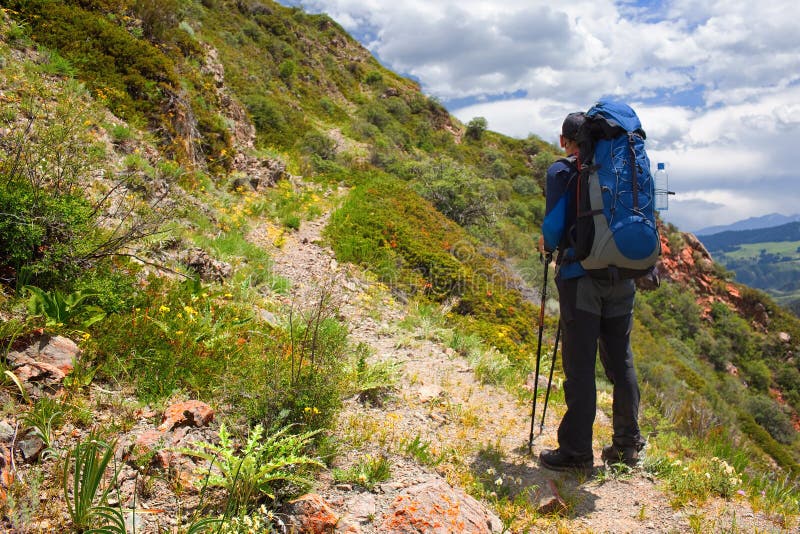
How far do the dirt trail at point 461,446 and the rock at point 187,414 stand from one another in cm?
86

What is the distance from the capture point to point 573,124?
10.7ft

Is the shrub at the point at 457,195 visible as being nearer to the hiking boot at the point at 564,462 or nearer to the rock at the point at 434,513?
the hiking boot at the point at 564,462

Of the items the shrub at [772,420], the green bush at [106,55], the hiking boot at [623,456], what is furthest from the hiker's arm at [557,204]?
the shrub at [772,420]

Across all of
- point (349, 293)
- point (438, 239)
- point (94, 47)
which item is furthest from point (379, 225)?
point (94, 47)

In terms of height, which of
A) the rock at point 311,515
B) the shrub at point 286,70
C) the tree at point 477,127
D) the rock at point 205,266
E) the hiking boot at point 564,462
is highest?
the tree at point 477,127

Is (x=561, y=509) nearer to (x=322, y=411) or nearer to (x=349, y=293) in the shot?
(x=322, y=411)

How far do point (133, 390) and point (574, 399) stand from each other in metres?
3.04

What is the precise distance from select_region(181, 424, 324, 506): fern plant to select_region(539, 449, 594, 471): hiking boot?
1.86 m

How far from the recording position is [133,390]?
2.97 meters

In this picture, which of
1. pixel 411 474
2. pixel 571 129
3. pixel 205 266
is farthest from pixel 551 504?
pixel 205 266

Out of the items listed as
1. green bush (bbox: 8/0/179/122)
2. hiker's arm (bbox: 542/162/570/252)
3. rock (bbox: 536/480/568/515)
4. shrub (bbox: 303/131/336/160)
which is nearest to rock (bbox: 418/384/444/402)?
rock (bbox: 536/480/568/515)

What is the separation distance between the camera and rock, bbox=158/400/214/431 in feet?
8.95

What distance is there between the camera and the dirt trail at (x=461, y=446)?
2.82 metres

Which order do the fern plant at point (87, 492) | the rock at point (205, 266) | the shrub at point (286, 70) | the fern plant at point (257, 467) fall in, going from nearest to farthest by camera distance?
the fern plant at point (87, 492)
the fern plant at point (257, 467)
the rock at point (205, 266)
the shrub at point (286, 70)
